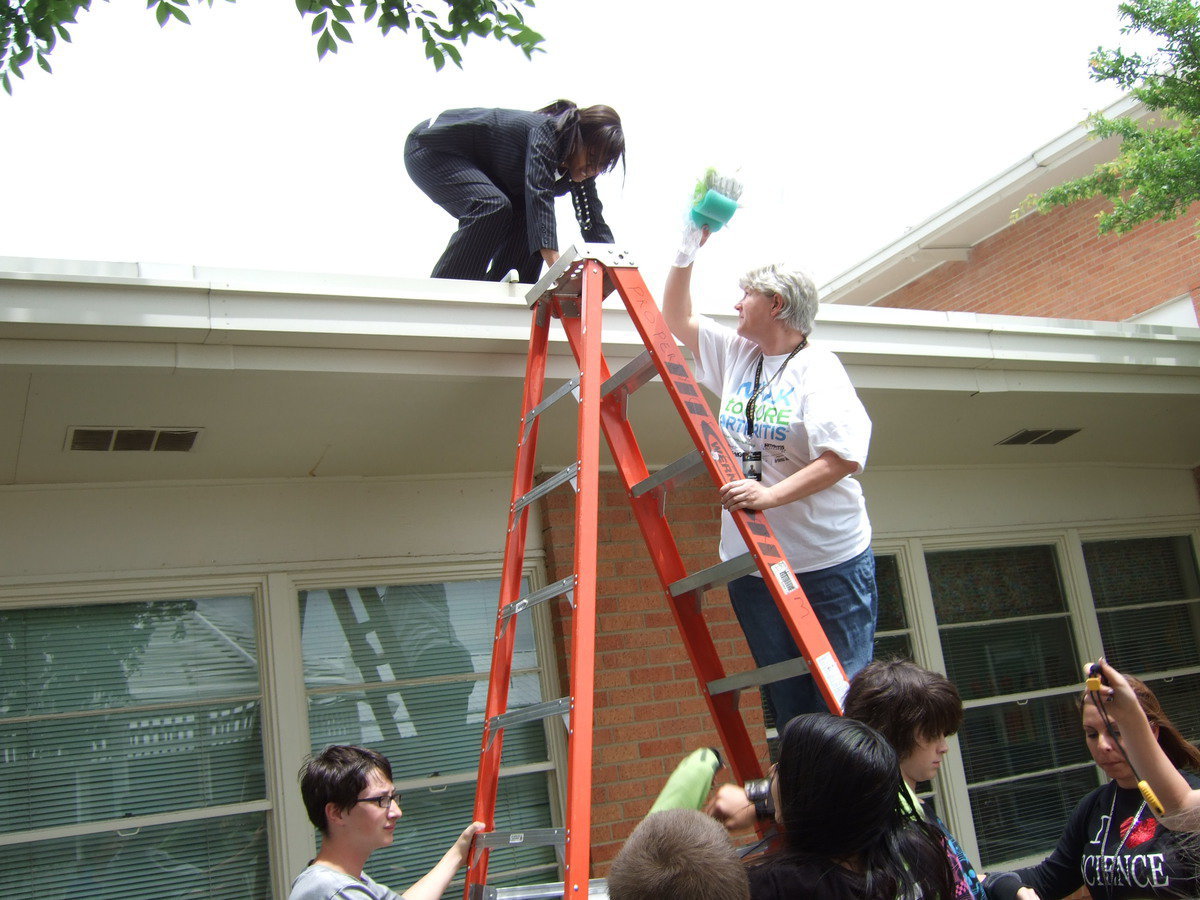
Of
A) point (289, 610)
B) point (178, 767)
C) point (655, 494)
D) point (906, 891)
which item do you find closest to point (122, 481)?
point (289, 610)

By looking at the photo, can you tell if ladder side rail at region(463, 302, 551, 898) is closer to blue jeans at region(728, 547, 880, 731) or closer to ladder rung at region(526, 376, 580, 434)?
ladder rung at region(526, 376, 580, 434)

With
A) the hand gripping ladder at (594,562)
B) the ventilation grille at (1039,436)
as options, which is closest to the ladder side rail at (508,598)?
the hand gripping ladder at (594,562)

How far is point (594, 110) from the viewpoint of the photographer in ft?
13.1

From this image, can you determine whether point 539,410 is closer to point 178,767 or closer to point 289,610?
point 289,610

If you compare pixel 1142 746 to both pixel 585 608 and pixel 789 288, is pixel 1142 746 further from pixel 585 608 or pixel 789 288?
pixel 789 288

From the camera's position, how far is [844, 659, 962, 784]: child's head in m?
2.16

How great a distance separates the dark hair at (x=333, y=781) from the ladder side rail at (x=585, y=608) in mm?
502

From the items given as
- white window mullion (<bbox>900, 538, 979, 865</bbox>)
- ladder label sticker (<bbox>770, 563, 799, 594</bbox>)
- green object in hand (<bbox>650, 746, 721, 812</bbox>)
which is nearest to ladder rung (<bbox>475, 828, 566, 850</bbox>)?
green object in hand (<bbox>650, 746, 721, 812</bbox>)

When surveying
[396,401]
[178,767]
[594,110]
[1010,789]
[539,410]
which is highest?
[594,110]

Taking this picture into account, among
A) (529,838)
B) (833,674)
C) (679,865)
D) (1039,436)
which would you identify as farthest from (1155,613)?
(679,865)

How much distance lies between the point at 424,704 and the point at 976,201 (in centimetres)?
743

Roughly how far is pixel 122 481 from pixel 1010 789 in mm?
4596

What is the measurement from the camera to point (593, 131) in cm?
399

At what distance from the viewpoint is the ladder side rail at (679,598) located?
2.86 m
